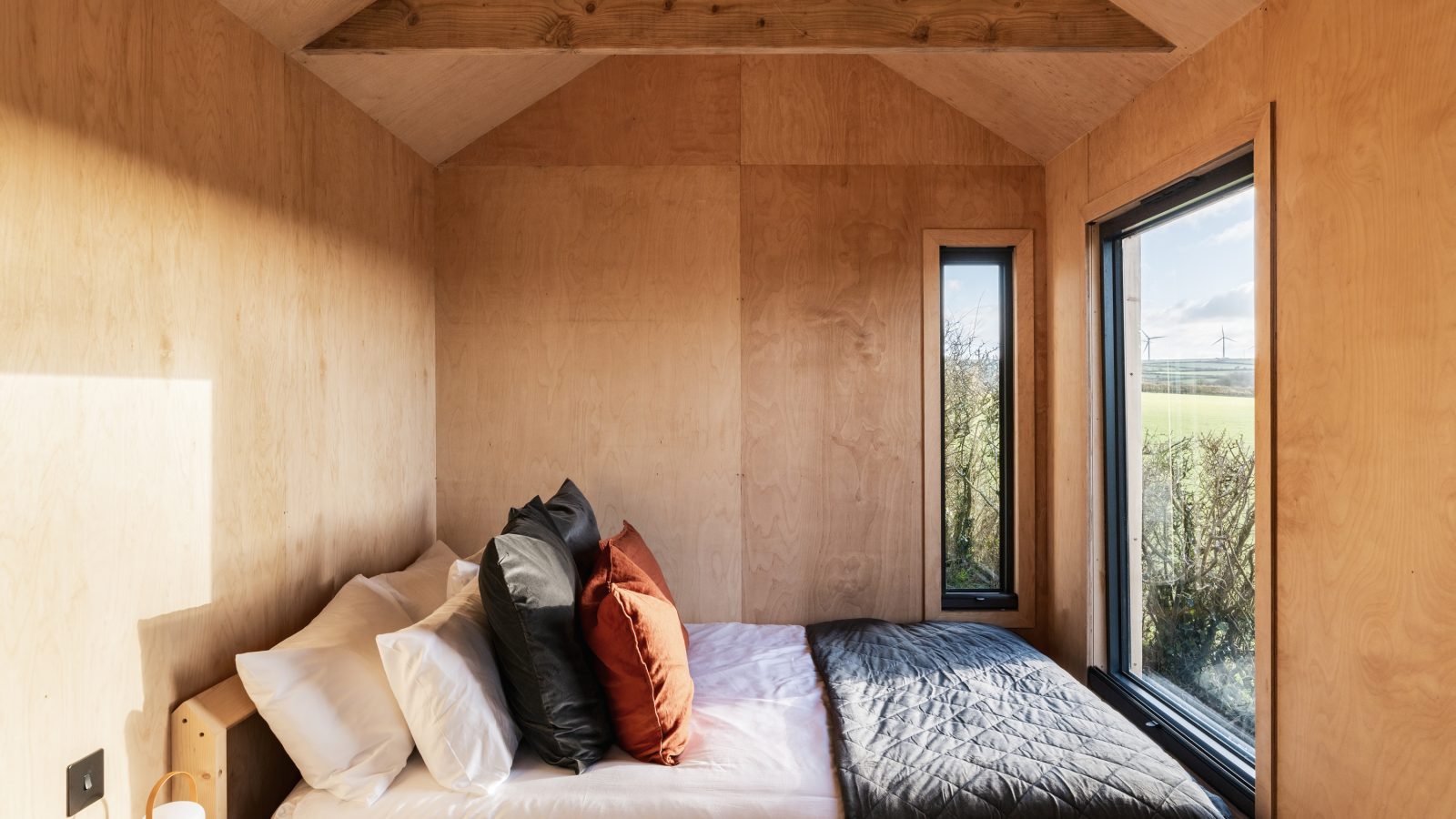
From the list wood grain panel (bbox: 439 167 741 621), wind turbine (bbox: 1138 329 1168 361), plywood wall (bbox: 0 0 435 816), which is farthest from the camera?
wood grain panel (bbox: 439 167 741 621)

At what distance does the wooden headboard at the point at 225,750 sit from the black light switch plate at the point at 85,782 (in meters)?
0.16

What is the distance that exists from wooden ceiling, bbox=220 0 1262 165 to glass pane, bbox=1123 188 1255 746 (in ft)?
1.54

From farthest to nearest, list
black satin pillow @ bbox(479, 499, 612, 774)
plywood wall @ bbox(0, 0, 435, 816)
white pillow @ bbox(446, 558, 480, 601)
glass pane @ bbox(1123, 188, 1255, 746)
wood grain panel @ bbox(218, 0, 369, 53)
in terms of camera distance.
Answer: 1. white pillow @ bbox(446, 558, 480, 601)
2. glass pane @ bbox(1123, 188, 1255, 746)
3. wood grain panel @ bbox(218, 0, 369, 53)
4. black satin pillow @ bbox(479, 499, 612, 774)
5. plywood wall @ bbox(0, 0, 435, 816)

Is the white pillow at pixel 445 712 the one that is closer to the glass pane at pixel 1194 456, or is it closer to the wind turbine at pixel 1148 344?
the glass pane at pixel 1194 456


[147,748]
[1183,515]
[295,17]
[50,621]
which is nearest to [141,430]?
[50,621]

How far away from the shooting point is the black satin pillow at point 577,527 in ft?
7.46

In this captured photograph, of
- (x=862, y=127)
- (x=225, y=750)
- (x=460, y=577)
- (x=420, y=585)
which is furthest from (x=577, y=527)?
(x=862, y=127)

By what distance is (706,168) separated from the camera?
118 inches

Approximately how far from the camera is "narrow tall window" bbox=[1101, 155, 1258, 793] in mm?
1959

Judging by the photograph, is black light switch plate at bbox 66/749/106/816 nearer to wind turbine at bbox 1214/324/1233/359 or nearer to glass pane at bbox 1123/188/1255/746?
glass pane at bbox 1123/188/1255/746

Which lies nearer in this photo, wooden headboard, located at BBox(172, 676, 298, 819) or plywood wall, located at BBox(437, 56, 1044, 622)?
wooden headboard, located at BBox(172, 676, 298, 819)

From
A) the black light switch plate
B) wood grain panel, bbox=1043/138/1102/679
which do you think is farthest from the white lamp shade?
wood grain panel, bbox=1043/138/1102/679

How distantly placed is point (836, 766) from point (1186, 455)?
1350mm

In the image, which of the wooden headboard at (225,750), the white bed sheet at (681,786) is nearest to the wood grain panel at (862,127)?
the white bed sheet at (681,786)
